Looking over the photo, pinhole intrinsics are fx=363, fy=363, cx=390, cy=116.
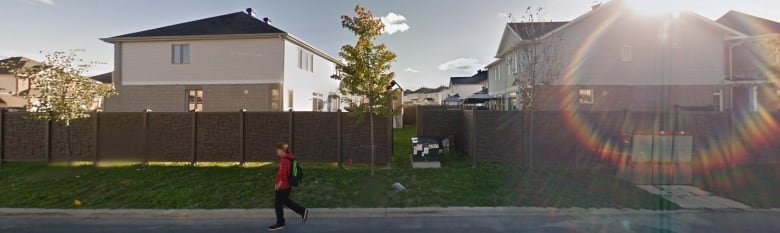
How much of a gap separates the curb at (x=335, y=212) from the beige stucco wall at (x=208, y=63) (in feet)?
44.3

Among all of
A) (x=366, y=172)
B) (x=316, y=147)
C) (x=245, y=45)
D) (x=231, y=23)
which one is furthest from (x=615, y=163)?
(x=231, y=23)

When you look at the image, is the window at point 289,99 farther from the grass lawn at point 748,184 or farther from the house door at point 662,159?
the grass lawn at point 748,184

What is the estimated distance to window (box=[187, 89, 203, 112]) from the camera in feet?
64.4

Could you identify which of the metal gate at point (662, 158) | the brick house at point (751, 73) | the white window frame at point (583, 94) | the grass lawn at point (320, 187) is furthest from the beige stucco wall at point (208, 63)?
the brick house at point (751, 73)

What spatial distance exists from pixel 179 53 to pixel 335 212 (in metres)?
17.9

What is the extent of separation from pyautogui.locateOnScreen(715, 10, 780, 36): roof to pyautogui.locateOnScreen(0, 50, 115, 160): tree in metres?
32.2

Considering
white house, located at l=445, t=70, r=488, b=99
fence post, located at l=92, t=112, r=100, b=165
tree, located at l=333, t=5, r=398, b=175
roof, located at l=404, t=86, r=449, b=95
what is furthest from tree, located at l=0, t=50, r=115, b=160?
roof, located at l=404, t=86, r=449, b=95

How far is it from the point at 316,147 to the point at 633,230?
7.31 metres

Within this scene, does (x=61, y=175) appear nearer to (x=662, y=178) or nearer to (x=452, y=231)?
(x=452, y=231)

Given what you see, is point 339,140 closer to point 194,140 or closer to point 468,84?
point 194,140

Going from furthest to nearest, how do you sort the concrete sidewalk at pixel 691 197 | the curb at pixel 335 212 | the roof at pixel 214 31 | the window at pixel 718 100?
the window at pixel 718 100, the roof at pixel 214 31, the concrete sidewalk at pixel 691 197, the curb at pixel 335 212

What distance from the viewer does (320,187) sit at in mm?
7582

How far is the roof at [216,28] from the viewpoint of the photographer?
19.4 meters

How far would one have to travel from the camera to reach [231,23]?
2069 cm
